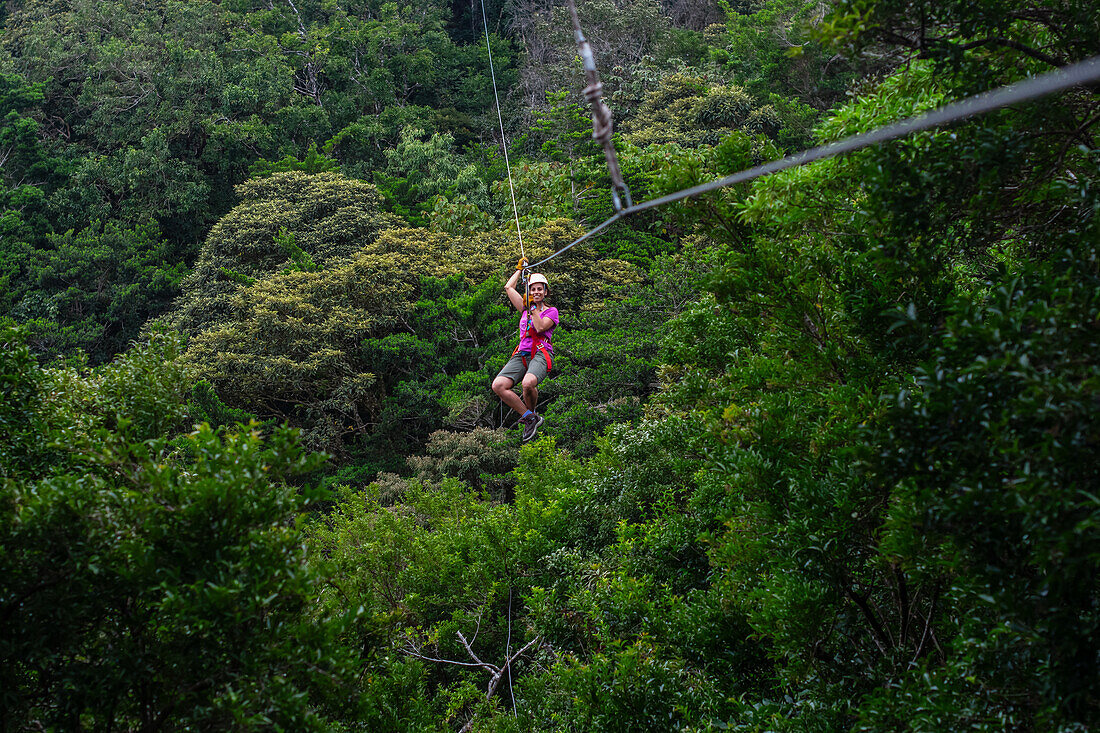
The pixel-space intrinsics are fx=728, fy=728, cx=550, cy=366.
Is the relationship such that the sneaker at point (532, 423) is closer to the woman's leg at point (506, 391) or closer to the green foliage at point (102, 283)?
the woman's leg at point (506, 391)

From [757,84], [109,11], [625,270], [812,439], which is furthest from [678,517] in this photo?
[109,11]

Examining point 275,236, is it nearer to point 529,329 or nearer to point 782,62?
point 529,329

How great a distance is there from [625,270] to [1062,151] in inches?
461

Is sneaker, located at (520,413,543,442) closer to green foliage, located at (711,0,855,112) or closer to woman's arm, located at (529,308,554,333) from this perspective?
woman's arm, located at (529,308,554,333)

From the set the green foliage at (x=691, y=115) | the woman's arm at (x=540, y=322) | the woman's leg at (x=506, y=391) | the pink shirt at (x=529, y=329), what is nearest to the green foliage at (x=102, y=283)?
the green foliage at (x=691, y=115)

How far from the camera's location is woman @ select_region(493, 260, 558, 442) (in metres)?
6.57

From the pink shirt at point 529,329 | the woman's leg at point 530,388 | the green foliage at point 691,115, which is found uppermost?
the pink shirt at point 529,329

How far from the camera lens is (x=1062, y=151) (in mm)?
2826

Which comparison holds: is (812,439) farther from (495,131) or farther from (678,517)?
(495,131)

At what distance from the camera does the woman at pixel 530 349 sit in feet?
21.5

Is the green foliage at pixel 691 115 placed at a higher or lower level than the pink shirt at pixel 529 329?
lower

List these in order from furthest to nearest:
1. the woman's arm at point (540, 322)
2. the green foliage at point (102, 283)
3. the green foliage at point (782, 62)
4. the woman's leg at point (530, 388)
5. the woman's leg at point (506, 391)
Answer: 1. the green foliage at point (782, 62)
2. the green foliage at point (102, 283)
3. the woman's leg at point (506, 391)
4. the woman's leg at point (530, 388)
5. the woman's arm at point (540, 322)

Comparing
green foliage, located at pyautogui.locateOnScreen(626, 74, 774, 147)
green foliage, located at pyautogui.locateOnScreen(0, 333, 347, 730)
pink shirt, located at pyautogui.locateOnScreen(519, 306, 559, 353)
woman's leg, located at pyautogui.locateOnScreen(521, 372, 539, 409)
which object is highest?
green foliage, located at pyautogui.locateOnScreen(0, 333, 347, 730)

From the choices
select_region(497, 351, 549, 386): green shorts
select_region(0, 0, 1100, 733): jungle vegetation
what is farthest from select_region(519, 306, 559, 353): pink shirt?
select_region(0, 0, 1100, 733): jungle vegetation
